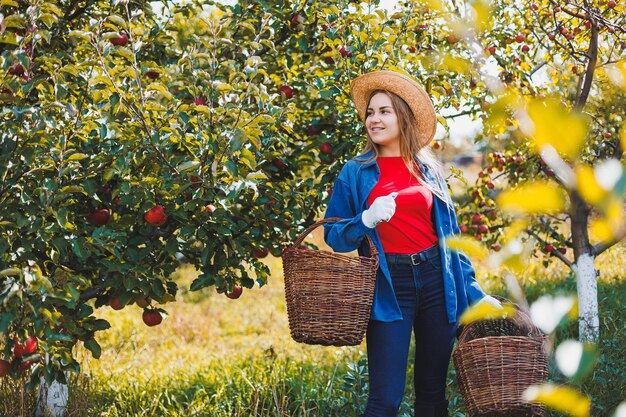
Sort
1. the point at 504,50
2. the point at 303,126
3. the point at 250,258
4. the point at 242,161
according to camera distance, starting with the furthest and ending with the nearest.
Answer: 1. the point at 504,50
2. the point at 303,126
3. the point at 250,258
4. the point at 242,161

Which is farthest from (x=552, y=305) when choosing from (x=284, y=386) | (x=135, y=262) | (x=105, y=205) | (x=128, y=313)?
(x=128, y=313)

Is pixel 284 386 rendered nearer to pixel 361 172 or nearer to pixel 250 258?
pixel 250 258

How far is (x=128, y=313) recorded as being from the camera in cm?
648

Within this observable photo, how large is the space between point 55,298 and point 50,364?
32cm

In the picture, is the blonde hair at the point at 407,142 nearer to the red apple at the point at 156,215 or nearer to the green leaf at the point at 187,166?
the green leaf at the point at 187,166

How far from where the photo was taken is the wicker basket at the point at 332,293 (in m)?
2.25

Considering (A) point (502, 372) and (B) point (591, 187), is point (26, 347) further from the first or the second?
(B) point (591, 187)

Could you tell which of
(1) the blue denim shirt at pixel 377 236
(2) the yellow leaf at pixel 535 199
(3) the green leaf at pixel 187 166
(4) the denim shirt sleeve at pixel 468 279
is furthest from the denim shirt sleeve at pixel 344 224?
(2) the yellow leaf at pixel 535 199

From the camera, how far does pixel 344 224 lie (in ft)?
7.64

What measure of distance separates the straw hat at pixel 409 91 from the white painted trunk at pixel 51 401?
6.89ft

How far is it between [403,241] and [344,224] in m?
0.23

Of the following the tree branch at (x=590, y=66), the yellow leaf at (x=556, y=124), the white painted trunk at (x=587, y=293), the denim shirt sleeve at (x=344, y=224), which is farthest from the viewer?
the white painted trunk at (x=587, y=293)

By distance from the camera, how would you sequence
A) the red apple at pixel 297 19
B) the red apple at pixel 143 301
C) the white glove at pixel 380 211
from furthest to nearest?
the red apple at pixel 297 19, the red apple at pixel 143 301, the white glove at pixel 380 211

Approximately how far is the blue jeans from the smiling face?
45 centimetres
